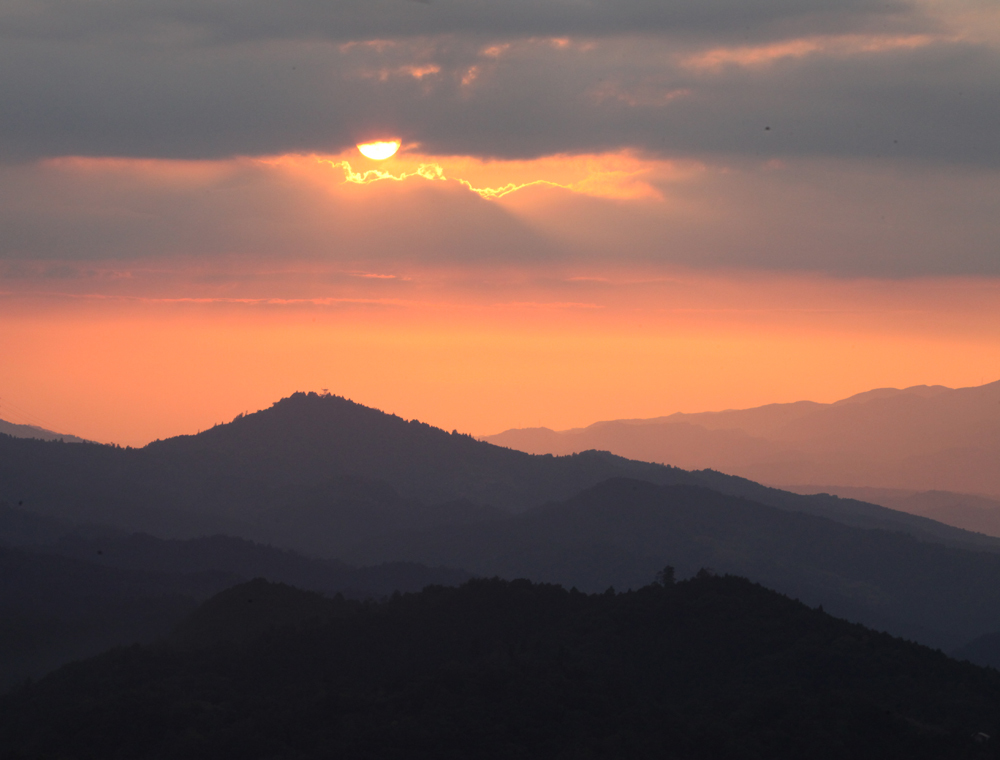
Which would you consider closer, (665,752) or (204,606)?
(665,752)

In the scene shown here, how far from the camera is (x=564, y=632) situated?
136 metres

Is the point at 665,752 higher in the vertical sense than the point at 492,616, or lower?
lower

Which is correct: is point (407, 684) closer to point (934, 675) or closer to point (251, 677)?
point (251, 677)

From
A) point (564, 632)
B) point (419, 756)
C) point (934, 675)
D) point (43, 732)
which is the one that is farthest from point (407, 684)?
point (934, 675)

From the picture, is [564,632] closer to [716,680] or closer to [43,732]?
[716,680]

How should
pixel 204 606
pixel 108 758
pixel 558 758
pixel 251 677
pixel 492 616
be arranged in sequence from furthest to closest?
pixel 204 606 < pixel 492 616 < pixel 251 677 < pixel 108 758 < pixel 558 758

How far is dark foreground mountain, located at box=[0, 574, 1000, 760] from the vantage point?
99562mm

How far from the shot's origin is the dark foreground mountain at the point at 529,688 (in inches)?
3920

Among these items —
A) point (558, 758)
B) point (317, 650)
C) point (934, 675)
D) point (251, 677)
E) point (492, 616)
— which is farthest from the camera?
point (492, 616)

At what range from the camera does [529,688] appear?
111 m

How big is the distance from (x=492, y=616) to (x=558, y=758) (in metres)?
50.3

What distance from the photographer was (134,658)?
132m

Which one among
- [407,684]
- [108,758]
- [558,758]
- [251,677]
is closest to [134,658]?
[251,677]

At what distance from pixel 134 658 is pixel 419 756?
49453 millimetres
